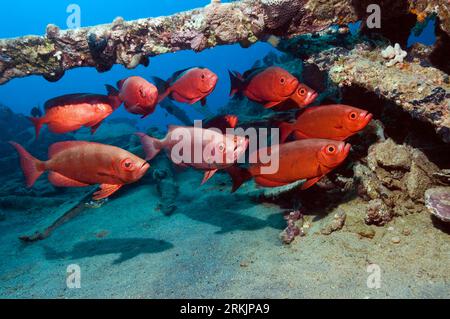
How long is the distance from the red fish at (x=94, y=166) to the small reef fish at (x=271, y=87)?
1677 millimetres

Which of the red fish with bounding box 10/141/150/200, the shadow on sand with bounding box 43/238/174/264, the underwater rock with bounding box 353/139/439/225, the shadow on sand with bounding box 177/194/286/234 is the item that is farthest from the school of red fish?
the shadow on sand with bounding box 43/238/174/264

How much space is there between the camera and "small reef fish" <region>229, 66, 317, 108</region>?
11.5 feet

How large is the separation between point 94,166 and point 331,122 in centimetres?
250

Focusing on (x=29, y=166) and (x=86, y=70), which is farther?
(x=86, y=70)

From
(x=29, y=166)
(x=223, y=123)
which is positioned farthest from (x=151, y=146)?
(x=29, y=166)

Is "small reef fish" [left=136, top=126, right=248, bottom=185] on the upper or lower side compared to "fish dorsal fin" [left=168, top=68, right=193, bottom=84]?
lower

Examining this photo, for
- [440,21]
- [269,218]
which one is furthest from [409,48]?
[269,218]

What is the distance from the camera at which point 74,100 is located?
334 centimetres

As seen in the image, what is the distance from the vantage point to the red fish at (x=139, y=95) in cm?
318

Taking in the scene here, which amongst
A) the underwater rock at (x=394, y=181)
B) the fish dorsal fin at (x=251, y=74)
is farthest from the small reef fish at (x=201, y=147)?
the underwater rock at (x=394, y=181)

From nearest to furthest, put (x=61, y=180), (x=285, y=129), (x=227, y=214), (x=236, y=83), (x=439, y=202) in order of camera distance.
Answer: (x=61, y=180) → (x=439, y=202) → (x=285, y=129) → (x=236, y=83) → (x=227, y=214)

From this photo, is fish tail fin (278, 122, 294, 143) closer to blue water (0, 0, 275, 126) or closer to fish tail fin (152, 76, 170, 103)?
fish tail fin (152, 76, 170, 103)

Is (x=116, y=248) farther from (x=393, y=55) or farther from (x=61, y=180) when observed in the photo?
(x=393, y=55)

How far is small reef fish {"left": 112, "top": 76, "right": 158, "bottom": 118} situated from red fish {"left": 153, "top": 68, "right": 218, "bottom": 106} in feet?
0.67
